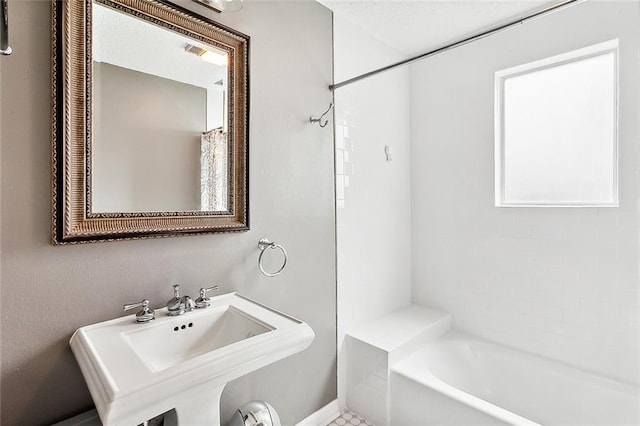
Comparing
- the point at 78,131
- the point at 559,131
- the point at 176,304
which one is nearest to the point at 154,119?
the point at 78,131

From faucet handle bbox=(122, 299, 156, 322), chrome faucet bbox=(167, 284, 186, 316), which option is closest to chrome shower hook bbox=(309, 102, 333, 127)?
chrome faucet bbox=(167, 284, 186, 316)

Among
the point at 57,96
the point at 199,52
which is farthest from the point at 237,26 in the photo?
the point at 57,96

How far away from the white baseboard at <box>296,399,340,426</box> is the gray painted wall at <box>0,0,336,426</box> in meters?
0.05

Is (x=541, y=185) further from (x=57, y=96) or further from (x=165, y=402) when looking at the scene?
(x=57, y=96)

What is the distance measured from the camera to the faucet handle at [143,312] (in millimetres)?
1182

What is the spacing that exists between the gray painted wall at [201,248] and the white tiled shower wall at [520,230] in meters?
0.96

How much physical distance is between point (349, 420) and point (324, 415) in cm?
17

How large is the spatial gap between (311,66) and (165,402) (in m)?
1.71

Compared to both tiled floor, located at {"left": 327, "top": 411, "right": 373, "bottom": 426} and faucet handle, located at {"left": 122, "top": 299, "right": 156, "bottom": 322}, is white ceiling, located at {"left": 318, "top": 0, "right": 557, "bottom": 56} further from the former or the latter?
tiled floor, located at {"left": 327, "top": 411, "right": 373, "bottom": 426}

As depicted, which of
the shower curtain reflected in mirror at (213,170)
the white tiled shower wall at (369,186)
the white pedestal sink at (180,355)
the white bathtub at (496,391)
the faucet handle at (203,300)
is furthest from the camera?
the white tiled shower wall at (369,186)

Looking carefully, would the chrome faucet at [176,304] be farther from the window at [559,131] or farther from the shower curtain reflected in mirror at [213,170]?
the window at [559,131]

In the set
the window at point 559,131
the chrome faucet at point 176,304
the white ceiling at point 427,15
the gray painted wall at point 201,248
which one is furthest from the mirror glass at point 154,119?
the window at point 559,131

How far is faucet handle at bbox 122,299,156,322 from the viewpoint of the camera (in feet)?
3.88

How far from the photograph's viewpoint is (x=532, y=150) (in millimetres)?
2148
